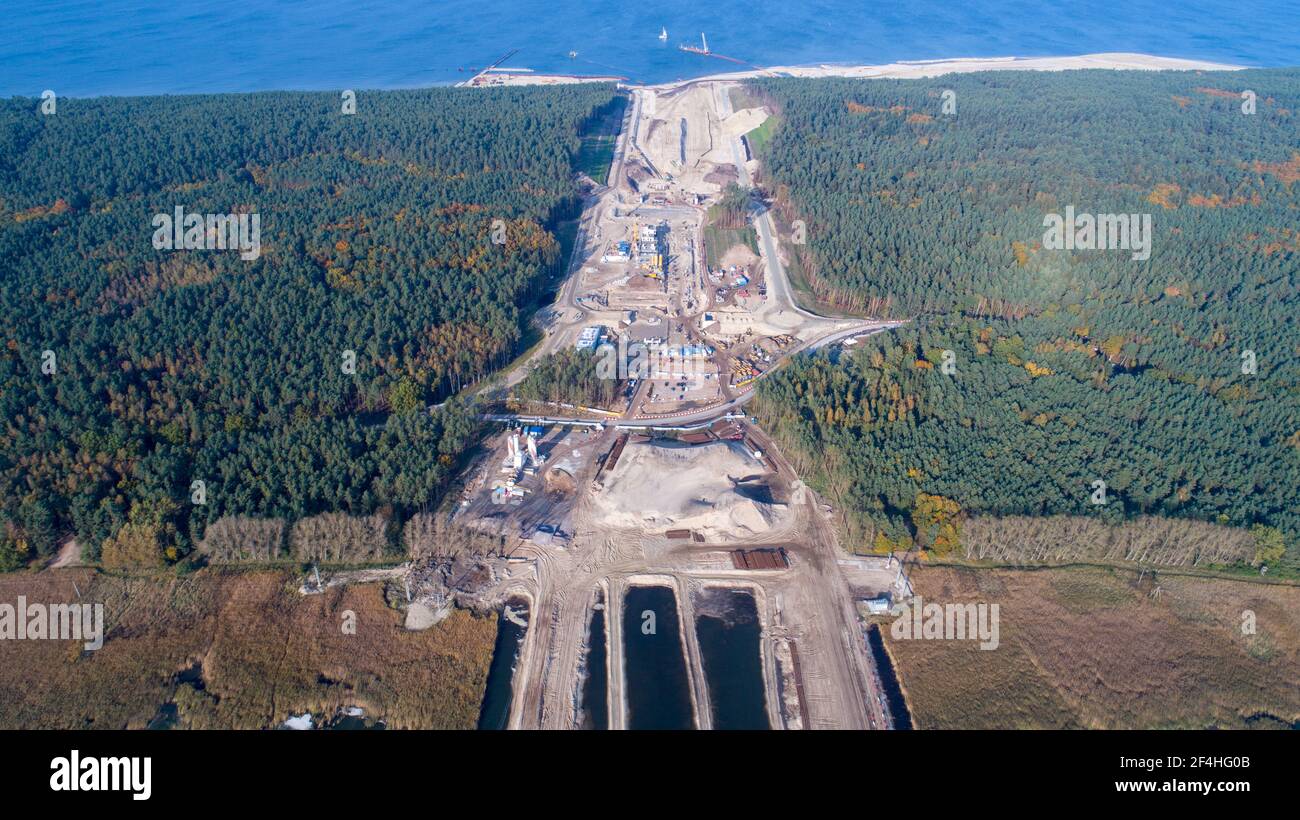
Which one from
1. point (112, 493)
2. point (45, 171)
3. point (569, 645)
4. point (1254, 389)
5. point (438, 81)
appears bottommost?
point (569, 645)

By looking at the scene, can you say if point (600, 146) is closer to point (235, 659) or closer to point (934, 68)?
point (934, 68)

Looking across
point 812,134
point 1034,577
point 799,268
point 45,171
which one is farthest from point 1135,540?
point 45,171

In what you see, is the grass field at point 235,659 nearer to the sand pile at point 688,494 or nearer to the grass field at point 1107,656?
the sand pile at point 688,494

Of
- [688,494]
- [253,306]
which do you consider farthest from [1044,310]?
[253,306]

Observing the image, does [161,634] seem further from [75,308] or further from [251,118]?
[251,118]

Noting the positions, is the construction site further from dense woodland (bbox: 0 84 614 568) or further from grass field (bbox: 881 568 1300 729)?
dense woodland (bbox: 0 84 614 568)
